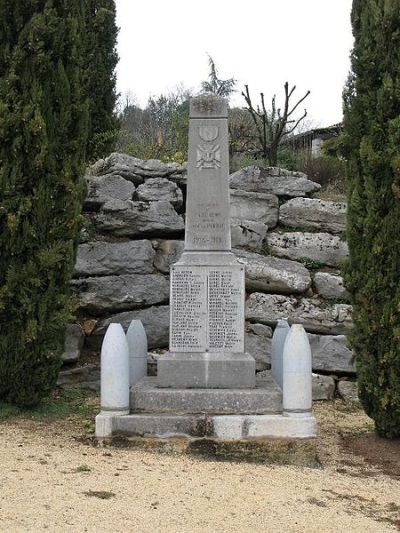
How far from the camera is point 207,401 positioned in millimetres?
6133

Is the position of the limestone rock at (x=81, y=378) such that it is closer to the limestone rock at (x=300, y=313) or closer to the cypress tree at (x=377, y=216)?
the limestone rock at (x=300, y=313)

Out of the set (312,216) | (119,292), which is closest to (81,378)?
(119,292)

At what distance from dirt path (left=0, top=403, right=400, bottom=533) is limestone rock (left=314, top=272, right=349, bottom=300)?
Answer: 11.6 feet

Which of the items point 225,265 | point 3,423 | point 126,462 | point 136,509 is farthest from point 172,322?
point 136,509

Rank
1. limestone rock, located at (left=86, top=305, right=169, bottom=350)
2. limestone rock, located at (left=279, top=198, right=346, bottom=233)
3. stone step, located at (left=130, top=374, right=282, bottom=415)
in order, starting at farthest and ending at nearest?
limestone rock, located at (left=279, top=198, right=346, bottom=233)
limestone rock, located at (left=86, top=305, right=169, bottom=350)
stone step, located at (left=130, top=374, right=282, bottom=415)

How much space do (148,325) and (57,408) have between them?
1.96 metres

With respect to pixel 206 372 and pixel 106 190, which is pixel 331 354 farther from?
pixel 106 190

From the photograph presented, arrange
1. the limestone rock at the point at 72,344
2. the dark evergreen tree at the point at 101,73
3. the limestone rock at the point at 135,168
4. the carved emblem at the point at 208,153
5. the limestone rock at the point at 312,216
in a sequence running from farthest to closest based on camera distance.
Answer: the dark evergreen tree at the point at 101,73 → the limestone rock at the point at 312,216 → the limestone rock at the point at 135,168 → the limestone rock at the point at 72,344 → the carved emblem at the point at 208,153

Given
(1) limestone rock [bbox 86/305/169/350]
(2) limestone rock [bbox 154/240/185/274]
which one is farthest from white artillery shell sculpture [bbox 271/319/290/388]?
(2) limestone rock [bbox 154/240/185/274]

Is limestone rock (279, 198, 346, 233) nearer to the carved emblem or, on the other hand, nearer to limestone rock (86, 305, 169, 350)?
limestone rock (86, 305, 169, 350)

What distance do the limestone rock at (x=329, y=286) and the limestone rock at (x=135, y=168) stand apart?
2883 mm

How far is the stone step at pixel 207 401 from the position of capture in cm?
610

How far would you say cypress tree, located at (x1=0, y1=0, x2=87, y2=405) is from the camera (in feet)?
23.3

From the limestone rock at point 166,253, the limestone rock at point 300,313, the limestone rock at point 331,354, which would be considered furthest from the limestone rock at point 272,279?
the limestone rock at point 166,253
